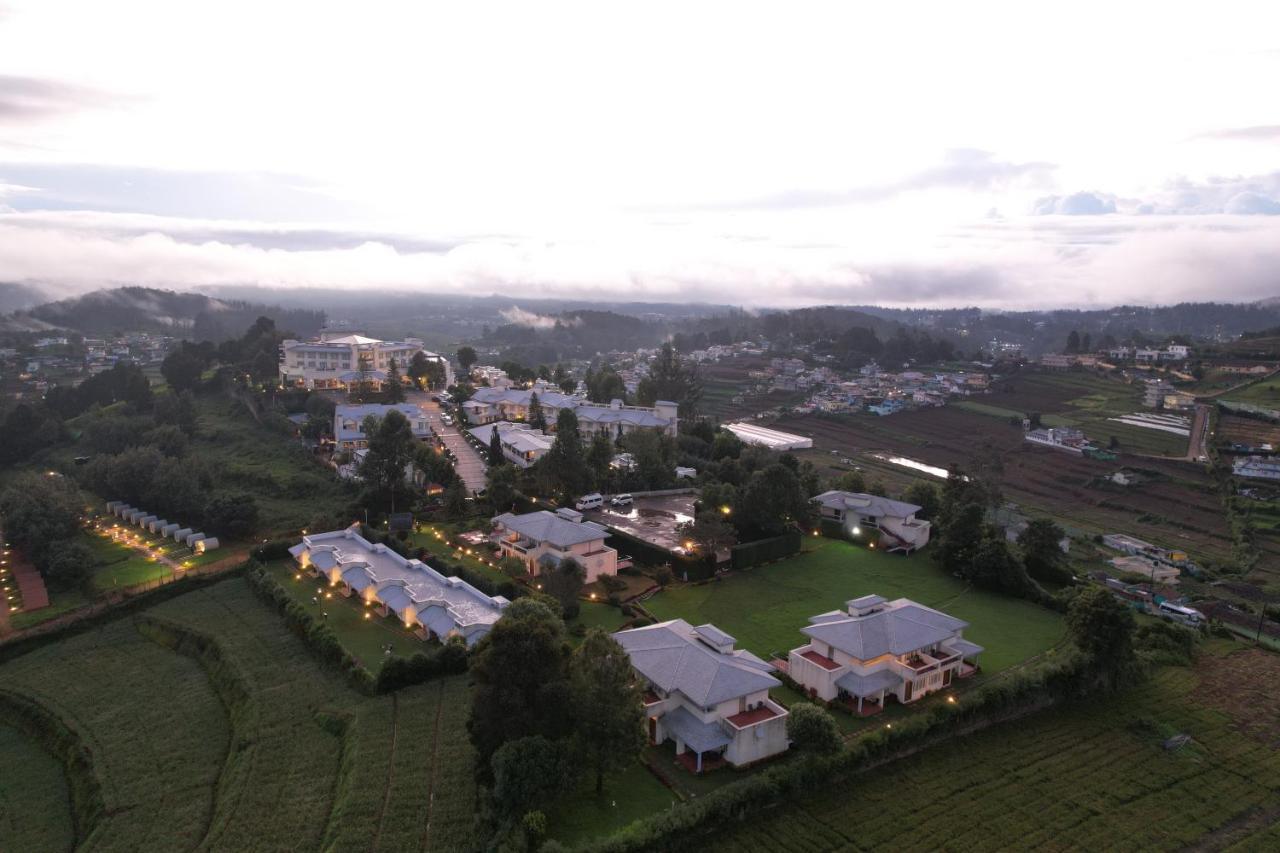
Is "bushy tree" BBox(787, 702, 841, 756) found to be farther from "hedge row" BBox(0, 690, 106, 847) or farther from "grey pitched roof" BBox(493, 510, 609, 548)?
"hedge row" BBox(0, 690, 106, 847)

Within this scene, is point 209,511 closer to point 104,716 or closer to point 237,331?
point 104,716

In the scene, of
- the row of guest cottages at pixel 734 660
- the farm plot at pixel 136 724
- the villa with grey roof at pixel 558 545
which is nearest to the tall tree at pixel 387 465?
the row of guest cottages at pixel 734 660

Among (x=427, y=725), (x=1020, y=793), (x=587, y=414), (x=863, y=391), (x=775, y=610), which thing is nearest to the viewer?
(x=1020, y=793)

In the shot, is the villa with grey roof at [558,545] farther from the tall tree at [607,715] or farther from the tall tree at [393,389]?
the tall tree at [393,389]

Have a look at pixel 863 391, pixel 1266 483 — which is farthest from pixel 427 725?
pixel 863 391

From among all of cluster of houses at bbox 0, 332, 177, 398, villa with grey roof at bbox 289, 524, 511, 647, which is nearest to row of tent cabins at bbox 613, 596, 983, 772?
villa with grey roof at bbox 289, 524, 511, 647

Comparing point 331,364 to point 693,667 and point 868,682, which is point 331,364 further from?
point 868,682
